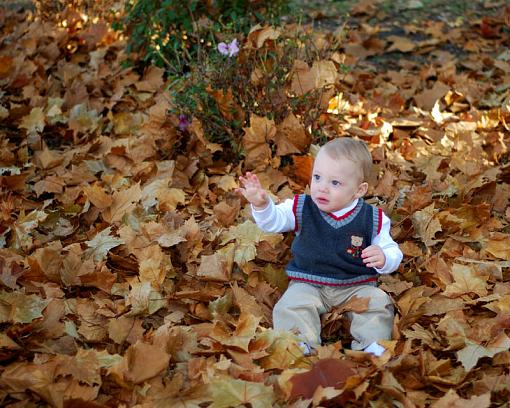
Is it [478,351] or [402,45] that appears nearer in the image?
[478,351]

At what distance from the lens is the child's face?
2617mm

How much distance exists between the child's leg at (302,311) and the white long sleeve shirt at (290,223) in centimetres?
26

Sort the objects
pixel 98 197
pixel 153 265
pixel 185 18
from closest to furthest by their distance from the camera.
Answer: pixel 153 265 < pixel 98 197 < pixel 185 18

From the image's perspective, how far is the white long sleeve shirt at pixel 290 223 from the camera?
2.65 m

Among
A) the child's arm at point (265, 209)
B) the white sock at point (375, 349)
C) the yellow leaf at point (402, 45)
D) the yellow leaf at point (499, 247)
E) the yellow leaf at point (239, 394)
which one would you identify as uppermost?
the child's arm at point (265, 209)

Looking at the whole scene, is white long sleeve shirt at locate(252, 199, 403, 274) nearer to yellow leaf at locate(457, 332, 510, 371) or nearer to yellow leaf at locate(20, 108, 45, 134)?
yellow leaf at locate(457, 332, 510, 371)

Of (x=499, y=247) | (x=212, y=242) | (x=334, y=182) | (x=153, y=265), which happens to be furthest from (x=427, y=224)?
(x=153, y=265)

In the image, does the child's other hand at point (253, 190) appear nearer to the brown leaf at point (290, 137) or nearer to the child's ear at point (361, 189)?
the child's ear at point (361, 189)

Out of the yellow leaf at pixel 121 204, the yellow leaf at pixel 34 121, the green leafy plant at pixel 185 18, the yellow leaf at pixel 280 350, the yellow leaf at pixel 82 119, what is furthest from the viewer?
the green leafy plant at pixel 185 18

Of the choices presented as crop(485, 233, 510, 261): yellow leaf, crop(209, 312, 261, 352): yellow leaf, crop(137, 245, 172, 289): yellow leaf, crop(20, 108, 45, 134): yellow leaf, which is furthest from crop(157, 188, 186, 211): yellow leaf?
crop(485, 233, 510, 261): yellow leaf

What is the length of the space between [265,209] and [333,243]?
31 cm

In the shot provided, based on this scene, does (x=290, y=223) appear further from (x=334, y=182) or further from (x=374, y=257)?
(x=374, y=257)

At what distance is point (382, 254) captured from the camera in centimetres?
260

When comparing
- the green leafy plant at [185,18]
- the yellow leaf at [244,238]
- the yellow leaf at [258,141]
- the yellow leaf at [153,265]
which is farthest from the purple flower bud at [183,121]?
the yellow leaf at [153,265]
